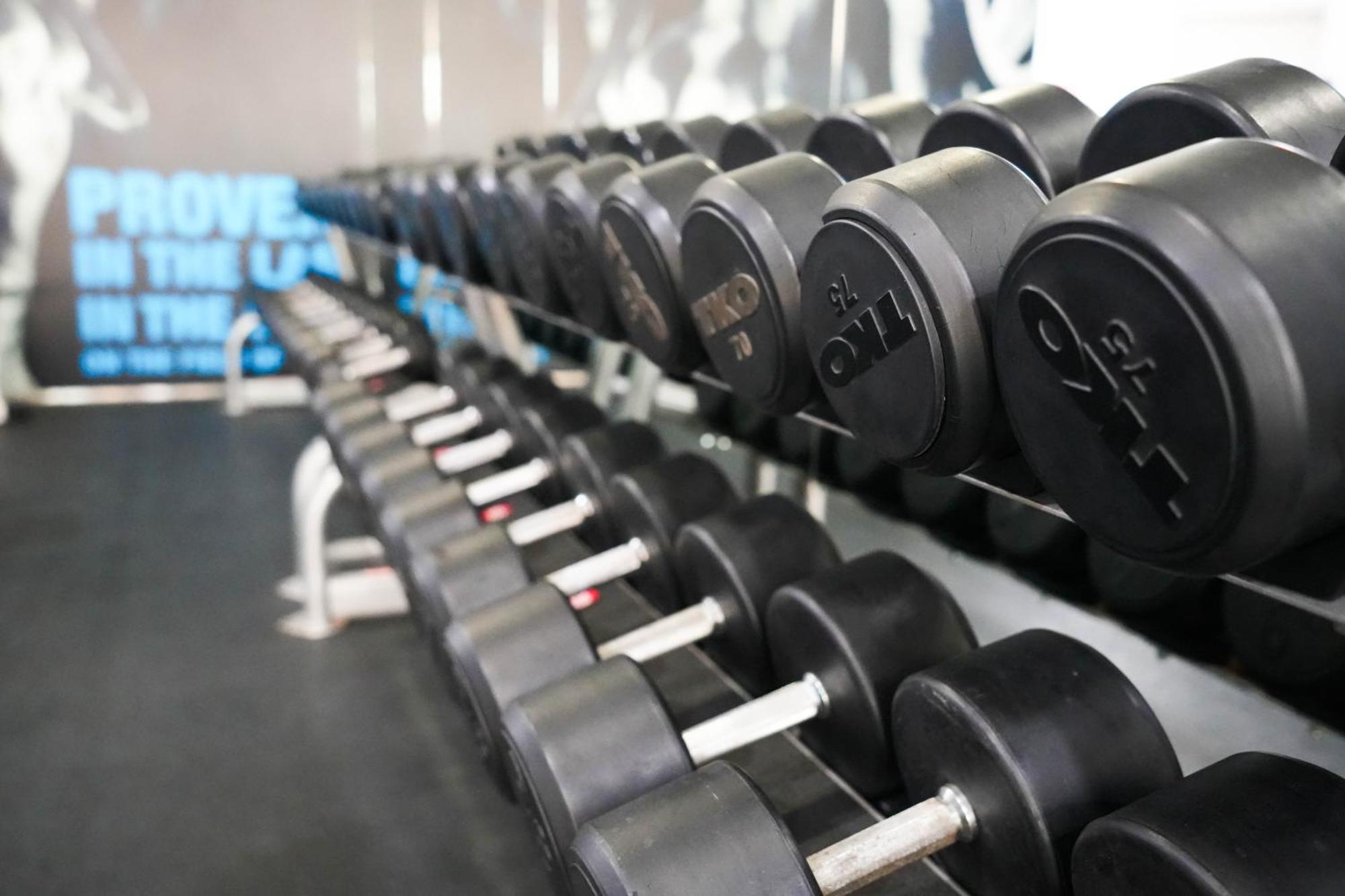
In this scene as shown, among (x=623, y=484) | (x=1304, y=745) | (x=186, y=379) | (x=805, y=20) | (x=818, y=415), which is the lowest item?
(x=186, y=379)

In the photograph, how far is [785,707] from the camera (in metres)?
0.96

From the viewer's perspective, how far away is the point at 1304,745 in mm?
1036

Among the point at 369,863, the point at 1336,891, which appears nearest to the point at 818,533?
the point at 1336,891

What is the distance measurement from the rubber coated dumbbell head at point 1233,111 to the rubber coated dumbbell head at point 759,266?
0.72 ft

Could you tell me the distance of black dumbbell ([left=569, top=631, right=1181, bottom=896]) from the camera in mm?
705

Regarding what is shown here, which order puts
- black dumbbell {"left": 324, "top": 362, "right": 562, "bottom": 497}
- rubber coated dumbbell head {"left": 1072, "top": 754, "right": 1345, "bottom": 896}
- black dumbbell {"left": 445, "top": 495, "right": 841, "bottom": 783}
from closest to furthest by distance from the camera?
1. rubber coated dumbbell head {"left": 1072, "top": 754, "right": 1345, "bottom": 896}
2. black dumbbell {"left": 445, "top": 495, "right": 841, "bottom": 783}
3. black dumbbell {"left": 324, "top": 362, "right": 562, "bottom": 497}

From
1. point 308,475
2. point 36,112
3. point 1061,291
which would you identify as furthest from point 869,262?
point 36,112

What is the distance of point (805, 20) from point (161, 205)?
3261 millimetres

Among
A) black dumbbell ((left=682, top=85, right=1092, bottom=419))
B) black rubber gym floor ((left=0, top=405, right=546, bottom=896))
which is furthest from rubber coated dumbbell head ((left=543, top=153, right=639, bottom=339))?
black rubber gym floor ((left=0, top=405, right=546, bottom=896))

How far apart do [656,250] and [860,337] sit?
13.1 inches

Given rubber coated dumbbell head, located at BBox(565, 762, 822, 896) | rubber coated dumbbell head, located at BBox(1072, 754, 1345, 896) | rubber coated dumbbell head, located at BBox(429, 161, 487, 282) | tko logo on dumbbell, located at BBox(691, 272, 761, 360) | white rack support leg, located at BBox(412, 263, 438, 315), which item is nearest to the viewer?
rubber coated dumbbell head, located at BBox(1072, 754, 1345, 896)

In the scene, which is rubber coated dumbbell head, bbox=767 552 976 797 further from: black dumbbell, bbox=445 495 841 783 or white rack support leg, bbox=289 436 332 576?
white rack support leg, bbox=289 436 332 576

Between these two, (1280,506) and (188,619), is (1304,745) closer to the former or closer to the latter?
(1280,506)

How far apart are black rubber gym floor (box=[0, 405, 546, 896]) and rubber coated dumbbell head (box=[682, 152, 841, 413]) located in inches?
38.6
